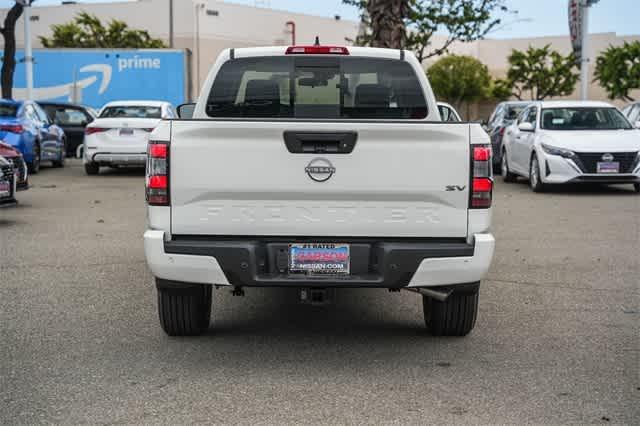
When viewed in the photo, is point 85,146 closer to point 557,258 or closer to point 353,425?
point 557,258

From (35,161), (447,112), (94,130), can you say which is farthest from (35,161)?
(447,112)

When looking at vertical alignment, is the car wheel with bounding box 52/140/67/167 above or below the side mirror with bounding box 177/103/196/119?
below

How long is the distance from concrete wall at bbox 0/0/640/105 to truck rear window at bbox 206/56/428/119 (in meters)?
61.2

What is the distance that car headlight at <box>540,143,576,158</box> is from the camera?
16984 mm

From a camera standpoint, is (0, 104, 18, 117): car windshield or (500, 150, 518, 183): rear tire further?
(500, 150, 518, 183): rear tire

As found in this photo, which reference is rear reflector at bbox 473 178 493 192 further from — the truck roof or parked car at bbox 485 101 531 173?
parked car at bbox 485 101 531 173

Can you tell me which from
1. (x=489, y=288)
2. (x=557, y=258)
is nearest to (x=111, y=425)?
(x=489, y=288)

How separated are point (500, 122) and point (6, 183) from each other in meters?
13.0

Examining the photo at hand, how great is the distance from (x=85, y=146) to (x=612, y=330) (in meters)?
16.4

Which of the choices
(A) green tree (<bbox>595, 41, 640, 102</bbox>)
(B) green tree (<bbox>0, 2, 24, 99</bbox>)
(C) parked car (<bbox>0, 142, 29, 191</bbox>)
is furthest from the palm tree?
(A) green tree (<bbox>595, 41, 640, 102</bbox>)

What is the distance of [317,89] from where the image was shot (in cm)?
711

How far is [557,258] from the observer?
1012 centimetres

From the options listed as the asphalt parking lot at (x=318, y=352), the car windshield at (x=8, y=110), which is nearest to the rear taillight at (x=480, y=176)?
the asphalt parking lot at (x=318, y=352)

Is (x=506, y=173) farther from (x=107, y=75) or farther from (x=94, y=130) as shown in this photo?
(x=107, y=75)
